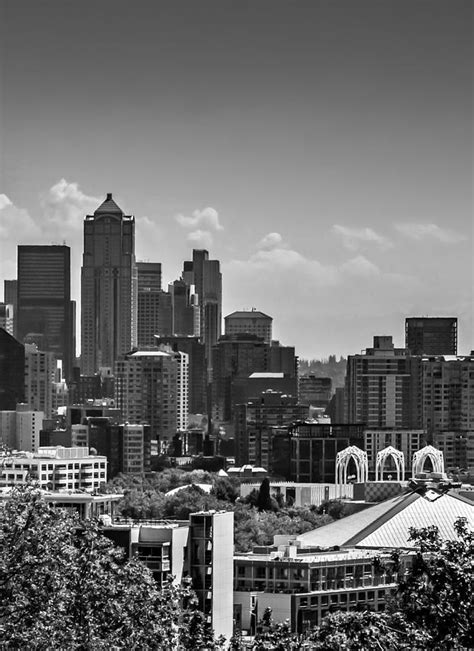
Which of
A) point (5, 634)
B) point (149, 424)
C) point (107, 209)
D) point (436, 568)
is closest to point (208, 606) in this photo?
point (5, 634)

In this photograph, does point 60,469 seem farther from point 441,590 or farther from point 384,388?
point 441,590

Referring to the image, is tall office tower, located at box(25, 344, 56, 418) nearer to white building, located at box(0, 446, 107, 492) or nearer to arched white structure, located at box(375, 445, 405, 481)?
white building, located at box(0, 446, 107, 492)

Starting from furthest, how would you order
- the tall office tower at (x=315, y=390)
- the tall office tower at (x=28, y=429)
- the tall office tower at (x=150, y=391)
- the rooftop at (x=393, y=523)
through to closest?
the tall office tower at (x=315, y=390)
the tall office tower at (x=150, y=391)
the tall office tower at (x=28, y=429)
the rooftop at (x=393, y=523)

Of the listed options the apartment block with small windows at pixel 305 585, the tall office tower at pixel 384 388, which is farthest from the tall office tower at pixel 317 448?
the apartment block with small windows at pixel 305 585

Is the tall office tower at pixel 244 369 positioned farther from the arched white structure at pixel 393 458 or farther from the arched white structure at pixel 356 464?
the arched white structure at pixel 356 464

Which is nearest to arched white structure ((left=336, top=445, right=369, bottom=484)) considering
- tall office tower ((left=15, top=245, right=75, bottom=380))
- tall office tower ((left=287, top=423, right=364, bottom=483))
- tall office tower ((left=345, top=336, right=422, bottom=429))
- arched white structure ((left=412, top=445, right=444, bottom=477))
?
arched white structure ((left=412, top=445, right=444, bottom=477))

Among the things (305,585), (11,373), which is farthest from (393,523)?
(11,373)
